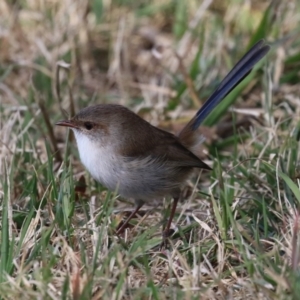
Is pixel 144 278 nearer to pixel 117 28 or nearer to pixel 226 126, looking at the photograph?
pixel 226 126

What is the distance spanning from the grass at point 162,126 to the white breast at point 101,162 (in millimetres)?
83

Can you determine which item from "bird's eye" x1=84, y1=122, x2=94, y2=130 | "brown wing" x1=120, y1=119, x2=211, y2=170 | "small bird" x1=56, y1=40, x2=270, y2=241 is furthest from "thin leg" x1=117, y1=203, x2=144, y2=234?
"bird's eye" x1=84, y1=122, x2=94, y2=130

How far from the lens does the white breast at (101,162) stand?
427 cm

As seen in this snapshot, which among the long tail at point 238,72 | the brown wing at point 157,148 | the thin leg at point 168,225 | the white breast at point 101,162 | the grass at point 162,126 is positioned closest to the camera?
the grass at point 162,126

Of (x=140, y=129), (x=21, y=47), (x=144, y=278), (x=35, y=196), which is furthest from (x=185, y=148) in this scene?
(x=21, y=47)

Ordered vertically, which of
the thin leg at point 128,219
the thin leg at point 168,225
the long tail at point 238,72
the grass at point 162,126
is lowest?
the thin leg at point 128,219

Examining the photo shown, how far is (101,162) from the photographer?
431cm

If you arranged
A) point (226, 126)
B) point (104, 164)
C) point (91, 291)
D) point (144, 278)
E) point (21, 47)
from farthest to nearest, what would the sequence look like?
point (21, 47) < point (226, 126) < point (104, 164) < point (144, 278) < point (91, 291)

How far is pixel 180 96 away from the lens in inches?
250

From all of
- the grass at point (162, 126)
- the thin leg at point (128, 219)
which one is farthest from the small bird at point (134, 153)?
the grass at point (162, 126)

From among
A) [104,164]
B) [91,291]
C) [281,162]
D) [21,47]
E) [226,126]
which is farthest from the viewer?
[21,47]

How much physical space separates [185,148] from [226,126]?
137 centimetres

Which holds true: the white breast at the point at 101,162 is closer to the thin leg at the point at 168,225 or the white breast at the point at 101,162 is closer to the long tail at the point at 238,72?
the thin leg at the point at 168,225

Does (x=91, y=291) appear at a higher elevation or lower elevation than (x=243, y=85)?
lower
